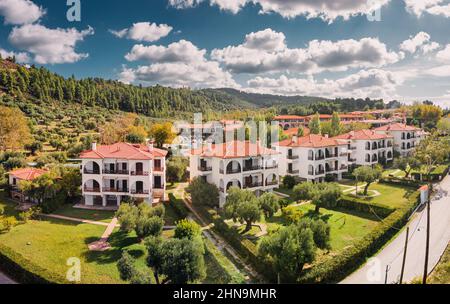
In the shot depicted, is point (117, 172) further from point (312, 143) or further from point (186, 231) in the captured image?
point (312, 143)

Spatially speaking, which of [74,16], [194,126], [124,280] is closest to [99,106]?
[194,126]

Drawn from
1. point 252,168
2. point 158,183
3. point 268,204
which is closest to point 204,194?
point 158,183

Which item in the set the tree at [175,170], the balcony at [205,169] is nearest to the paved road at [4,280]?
the balcony at [205,169]

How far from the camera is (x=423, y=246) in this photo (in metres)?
24.5

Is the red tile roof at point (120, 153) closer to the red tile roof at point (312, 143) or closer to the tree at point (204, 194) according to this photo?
the tree at point (204, 194)

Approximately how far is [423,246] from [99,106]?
88925 millimetres

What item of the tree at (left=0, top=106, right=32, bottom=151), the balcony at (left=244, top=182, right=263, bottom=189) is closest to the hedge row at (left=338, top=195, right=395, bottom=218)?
the balcony at (left=244, top=182, right=263, bottom=189)

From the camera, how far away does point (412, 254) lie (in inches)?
A: 912

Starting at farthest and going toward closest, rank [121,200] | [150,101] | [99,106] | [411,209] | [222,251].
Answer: [150,101] → [99,106] → [121,200] → [411,209] → [222,251]

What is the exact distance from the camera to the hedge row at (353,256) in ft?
63.9

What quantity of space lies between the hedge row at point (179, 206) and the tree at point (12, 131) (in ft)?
102

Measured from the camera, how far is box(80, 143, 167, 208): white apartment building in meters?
33.3

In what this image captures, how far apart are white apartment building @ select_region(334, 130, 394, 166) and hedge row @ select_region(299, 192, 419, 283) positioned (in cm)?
2410
